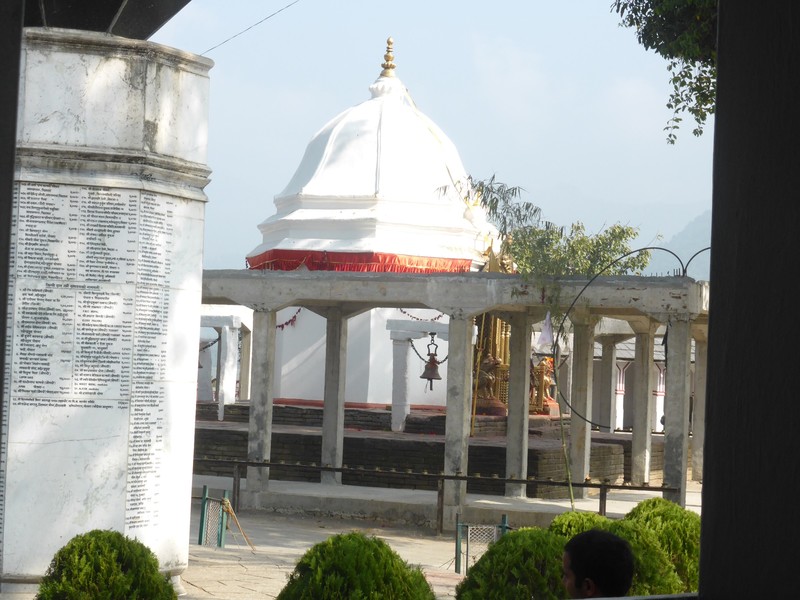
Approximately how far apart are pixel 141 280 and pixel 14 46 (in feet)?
22.1

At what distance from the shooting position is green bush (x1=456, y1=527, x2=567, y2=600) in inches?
220

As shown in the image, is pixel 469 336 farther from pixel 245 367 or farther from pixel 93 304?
pixel 245 367

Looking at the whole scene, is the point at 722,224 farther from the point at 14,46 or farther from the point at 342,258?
the point at 342,258

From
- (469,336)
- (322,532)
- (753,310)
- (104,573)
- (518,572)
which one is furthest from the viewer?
(469,336)

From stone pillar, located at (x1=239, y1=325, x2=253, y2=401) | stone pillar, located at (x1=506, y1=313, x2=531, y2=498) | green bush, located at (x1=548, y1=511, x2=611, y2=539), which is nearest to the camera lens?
green bush, located at (x1=548, y1=511, x2=611, y2=539)

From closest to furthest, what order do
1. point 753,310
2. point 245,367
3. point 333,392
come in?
point 753,310 → point 333,392 → point 245,367

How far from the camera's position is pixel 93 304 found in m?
7.73

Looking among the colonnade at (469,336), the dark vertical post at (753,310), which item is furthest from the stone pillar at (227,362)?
the dark vertical post at (753,310)

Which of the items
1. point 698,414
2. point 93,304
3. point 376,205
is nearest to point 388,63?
point 376,205

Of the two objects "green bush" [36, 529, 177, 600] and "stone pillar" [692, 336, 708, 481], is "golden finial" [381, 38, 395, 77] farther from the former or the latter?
"green bush" [36, 529, 177, 600]

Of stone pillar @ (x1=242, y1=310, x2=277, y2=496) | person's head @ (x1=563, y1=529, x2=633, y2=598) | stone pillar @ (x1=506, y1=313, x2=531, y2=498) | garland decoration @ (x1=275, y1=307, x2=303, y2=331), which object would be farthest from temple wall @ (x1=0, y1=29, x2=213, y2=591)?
garland decoration @ (x1=275, y1=307, x2=303, y2=331)

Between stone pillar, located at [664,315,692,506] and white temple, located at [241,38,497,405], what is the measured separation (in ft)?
36.9

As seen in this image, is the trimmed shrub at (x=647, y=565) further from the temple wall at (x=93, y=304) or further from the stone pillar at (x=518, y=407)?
the stone pillar at (x=518, y=407)

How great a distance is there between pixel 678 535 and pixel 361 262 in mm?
20291
